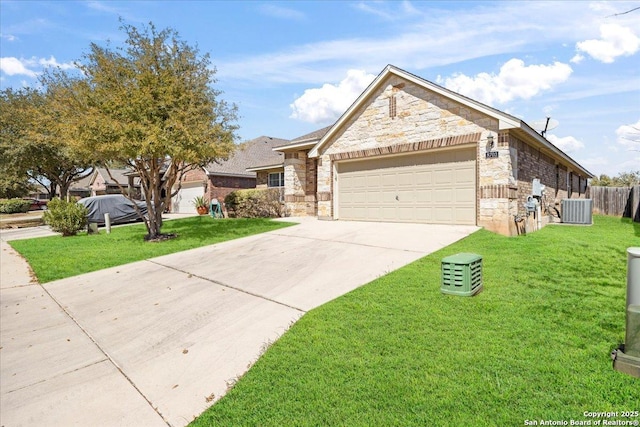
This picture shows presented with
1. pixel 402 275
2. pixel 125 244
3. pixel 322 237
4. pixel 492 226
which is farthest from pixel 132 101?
pixel 492 226

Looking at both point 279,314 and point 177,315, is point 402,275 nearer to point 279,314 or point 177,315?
point 279,314

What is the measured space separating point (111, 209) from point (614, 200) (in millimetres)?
28709

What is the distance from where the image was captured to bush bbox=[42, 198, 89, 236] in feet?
44.2

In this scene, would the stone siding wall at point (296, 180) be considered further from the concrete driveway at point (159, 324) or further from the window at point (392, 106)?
the concrete driveway at point (159, 324)

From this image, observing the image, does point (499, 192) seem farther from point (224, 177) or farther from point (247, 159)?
point (247, 159)

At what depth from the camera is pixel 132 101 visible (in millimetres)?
9922

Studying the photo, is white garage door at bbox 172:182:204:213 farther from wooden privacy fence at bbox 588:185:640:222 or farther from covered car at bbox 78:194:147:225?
wooden privacy fence at bbox 588:185:640:222

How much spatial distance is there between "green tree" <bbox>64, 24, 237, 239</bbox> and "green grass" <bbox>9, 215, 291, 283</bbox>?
4.31ft

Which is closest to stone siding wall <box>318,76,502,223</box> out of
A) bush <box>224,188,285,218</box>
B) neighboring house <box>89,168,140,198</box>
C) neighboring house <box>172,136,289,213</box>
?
bush <box>224,188,285,218</box>

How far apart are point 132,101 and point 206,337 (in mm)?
8738

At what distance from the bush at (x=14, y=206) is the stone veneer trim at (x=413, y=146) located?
4094cm

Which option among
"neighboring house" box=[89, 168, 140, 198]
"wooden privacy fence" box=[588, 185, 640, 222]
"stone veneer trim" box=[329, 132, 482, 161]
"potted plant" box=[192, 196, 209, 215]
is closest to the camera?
"stone veneer trim" box=[329, 132, 482, 161]

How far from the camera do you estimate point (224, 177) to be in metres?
23.4

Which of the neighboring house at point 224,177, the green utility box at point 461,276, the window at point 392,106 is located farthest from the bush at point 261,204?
the green utility box at point 461,276
